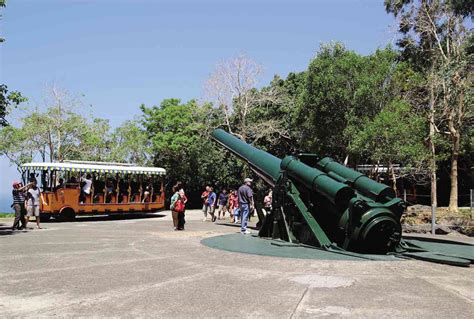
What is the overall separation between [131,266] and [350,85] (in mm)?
19432

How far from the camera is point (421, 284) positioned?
643 centimetres

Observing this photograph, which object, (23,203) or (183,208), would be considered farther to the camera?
(183,208)

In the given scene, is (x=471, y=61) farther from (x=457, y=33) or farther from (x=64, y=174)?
(x=64, y=174)

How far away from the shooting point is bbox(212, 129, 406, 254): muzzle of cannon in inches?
356

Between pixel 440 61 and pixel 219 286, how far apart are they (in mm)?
24120

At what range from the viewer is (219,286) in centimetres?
621

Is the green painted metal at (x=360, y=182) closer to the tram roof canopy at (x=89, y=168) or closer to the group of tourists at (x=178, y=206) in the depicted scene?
the group of tourists at (x=178, y=206)

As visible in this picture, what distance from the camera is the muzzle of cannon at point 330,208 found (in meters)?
9.04

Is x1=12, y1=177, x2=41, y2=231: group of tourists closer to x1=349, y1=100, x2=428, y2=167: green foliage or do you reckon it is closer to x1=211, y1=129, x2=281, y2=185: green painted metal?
x1=211, y1=129, x2=281, y2=185: green painted metal

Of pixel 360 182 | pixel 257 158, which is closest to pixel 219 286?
pixel 360 182

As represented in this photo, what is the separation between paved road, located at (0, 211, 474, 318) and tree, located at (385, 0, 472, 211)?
627 inches

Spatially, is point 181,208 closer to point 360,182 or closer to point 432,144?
point 360,182

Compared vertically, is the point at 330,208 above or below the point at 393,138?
below

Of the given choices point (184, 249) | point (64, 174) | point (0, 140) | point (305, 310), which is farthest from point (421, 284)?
point (0, 140)
